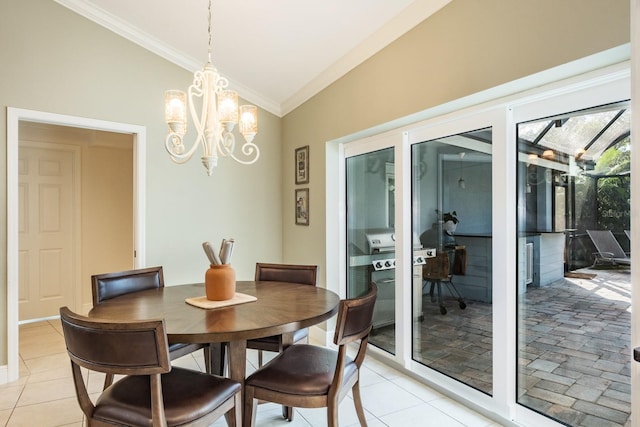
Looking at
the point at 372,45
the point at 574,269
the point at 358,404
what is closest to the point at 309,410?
the point at 358,404

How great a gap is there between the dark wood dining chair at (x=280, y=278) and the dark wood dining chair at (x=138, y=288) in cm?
30

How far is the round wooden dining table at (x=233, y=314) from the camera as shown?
1.58 meters

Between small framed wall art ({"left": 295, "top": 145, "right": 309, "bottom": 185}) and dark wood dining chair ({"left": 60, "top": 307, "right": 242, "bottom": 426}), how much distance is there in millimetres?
2456

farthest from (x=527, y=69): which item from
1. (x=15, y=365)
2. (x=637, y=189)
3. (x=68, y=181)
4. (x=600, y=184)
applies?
(x=68, y=181)

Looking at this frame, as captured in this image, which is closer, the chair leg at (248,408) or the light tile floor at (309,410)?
the chair leg at (248,408)

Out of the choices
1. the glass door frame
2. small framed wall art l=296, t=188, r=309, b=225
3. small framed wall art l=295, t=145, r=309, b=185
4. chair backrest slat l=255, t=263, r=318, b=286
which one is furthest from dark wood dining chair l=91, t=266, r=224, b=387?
small framed wall art l=295, t=145, r=309, b=185

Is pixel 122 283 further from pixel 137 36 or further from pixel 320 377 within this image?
pixel 137 36

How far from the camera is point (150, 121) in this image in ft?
11.6

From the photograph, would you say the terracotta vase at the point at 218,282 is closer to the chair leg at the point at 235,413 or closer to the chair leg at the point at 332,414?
the chair leg at the point at 235,413

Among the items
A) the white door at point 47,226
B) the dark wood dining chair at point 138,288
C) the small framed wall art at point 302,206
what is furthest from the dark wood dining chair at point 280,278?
the white door at point 47,226

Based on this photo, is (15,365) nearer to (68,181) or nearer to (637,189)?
(68,181)

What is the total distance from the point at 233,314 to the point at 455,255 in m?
1.62

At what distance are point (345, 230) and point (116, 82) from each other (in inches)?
100

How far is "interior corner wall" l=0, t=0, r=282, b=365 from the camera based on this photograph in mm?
2957
